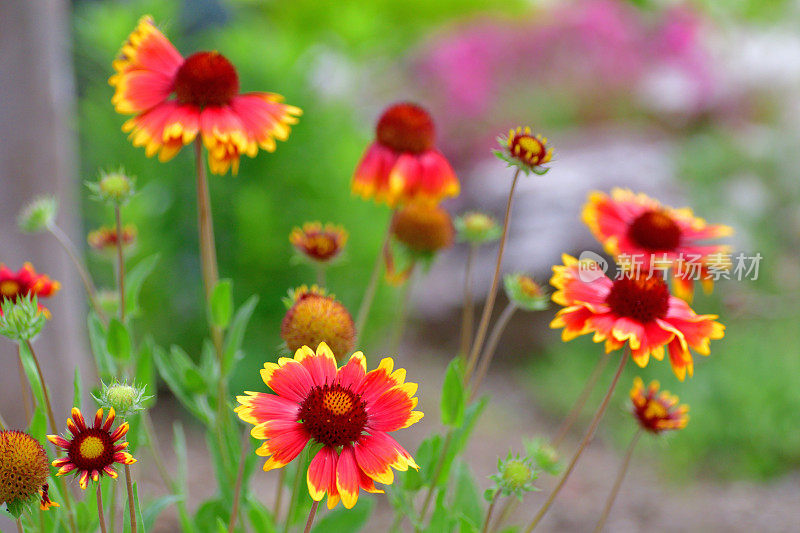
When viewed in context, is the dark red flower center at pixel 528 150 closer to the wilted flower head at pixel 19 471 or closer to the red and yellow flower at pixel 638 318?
the red and yellow flower at pixel 638 318

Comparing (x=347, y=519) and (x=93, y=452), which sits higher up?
(x=93, y=452)

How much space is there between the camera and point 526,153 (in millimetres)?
681

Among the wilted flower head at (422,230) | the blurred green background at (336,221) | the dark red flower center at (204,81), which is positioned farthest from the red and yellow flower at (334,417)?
the blurred green background at (336,221)

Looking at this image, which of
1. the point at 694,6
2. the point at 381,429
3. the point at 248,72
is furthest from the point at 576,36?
the point at 381,429

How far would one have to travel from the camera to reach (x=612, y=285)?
0.74 metres

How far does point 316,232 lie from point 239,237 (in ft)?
4.03

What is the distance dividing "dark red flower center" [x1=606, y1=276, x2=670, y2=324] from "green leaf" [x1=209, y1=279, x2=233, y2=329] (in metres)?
0.42

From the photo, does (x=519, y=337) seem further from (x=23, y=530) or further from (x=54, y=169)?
(x=23, y=530)

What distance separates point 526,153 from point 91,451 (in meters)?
0.46

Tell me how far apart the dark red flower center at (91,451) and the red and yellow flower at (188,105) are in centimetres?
30

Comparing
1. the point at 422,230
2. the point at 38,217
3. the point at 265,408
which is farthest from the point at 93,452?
the point at 422,230

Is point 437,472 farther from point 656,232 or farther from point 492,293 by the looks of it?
point 656,232

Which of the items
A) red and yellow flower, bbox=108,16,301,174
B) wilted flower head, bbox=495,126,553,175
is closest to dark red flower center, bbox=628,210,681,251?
wilted flower head, bbox=495,126,553,175

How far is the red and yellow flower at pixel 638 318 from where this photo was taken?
2.15 ft
